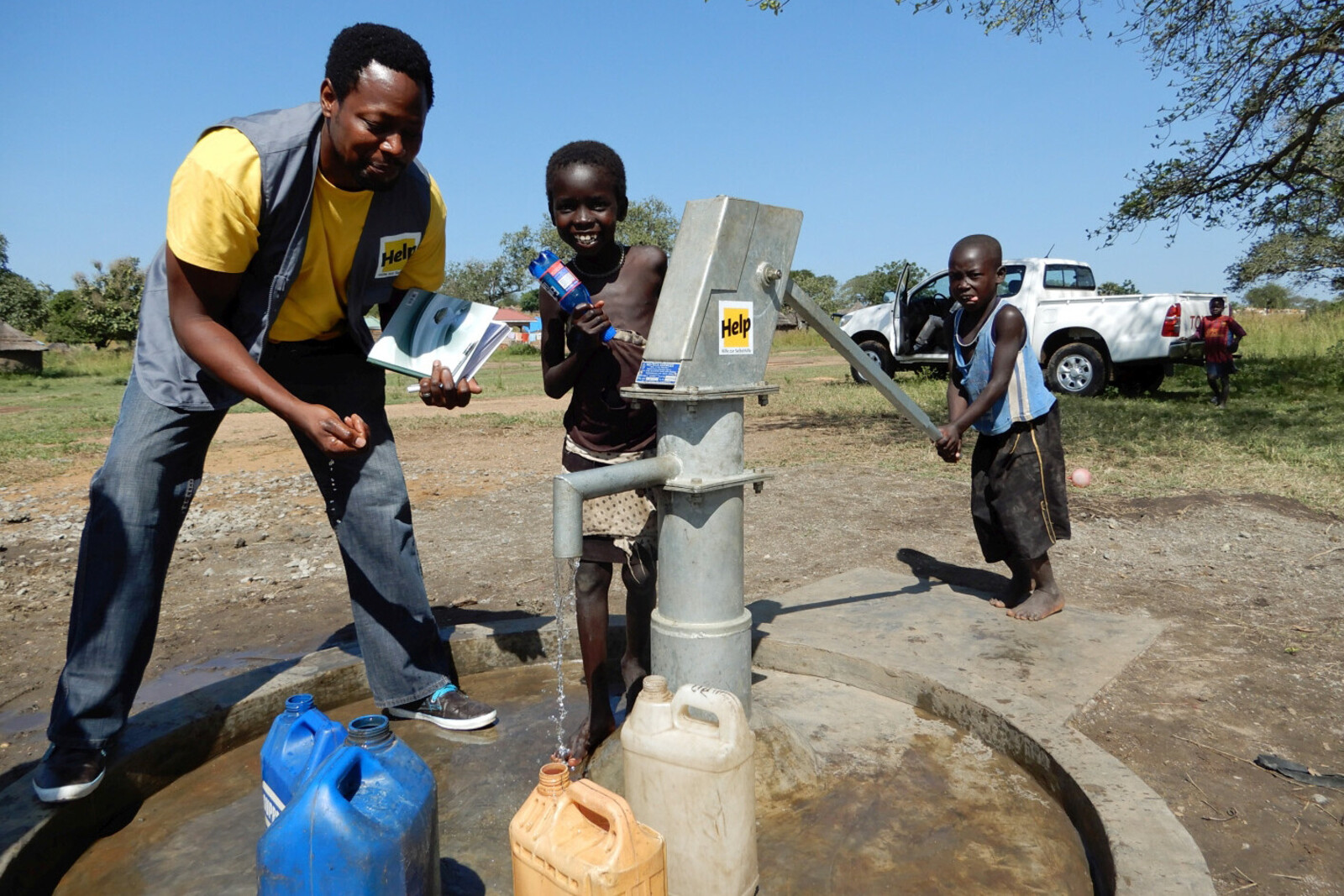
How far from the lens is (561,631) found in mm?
2320

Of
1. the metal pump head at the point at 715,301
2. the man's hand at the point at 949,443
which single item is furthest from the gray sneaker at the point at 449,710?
the man's hand at the point at 949,443

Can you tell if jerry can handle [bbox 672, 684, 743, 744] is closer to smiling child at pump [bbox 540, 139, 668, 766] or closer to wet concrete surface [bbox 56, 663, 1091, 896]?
wet concrete surface [bbox 56, 663, 1091, 896]

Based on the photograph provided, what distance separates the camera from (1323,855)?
74.7 inches

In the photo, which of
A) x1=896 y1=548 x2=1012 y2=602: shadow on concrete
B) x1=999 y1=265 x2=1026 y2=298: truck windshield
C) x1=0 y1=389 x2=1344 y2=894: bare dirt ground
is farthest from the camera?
x1=999 y1=265 x2=1026 y2=298: truck windshield

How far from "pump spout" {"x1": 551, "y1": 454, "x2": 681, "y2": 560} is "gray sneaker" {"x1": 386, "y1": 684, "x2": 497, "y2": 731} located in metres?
1.02

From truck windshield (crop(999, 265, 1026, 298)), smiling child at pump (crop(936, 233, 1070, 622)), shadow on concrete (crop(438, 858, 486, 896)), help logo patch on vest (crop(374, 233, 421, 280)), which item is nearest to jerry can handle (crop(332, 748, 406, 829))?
shadow on concrete (crop(438, 858, 486, 896))

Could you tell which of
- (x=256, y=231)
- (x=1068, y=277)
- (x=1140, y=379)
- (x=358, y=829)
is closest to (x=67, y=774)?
(x=358, y=829)

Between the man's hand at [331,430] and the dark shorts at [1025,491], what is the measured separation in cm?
243

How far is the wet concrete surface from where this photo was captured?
1.88m

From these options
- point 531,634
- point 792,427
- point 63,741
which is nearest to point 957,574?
point 531,634

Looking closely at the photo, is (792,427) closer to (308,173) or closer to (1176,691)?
(1176,691)

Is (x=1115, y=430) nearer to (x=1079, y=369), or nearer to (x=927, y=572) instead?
(x=1079, y=369)

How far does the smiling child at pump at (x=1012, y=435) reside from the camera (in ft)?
11.0

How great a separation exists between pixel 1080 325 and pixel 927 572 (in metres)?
8.87
